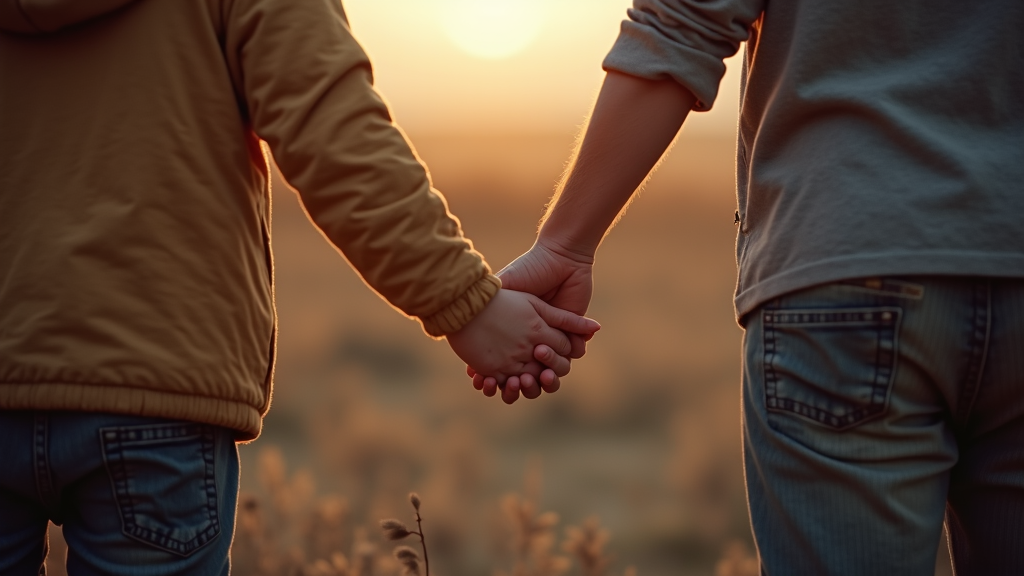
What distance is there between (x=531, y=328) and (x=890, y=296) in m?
0.87

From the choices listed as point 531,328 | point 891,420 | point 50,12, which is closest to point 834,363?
point 891,420

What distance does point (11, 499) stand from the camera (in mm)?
1631

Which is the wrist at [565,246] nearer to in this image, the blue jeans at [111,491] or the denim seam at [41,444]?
the blue jeans at [111,491]

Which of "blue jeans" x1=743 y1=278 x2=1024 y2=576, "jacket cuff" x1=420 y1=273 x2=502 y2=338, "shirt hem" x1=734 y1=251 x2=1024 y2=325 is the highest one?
"shirt hem" x1=734 y1=251 x2=1024 y2=325

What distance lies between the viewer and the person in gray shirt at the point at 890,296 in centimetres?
144

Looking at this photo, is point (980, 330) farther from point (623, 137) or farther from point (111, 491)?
point (111, 491)

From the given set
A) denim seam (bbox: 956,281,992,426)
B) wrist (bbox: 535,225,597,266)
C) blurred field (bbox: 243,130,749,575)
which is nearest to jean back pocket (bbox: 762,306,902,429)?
denim seam (bbox: 956,281,992,426)

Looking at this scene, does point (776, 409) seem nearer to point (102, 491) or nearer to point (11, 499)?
point (102, 491)

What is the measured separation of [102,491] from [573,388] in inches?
244

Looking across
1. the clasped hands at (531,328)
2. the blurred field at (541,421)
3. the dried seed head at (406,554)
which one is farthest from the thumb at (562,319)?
the blurred field at (541,421)

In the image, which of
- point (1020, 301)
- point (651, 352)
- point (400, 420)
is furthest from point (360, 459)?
point (1020, 301)

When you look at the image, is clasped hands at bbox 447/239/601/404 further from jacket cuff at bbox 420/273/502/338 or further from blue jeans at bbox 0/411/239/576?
blue jeans at bbox 0/411/239/576

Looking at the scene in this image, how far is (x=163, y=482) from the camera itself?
5.29ft

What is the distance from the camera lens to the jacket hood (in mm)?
1574
